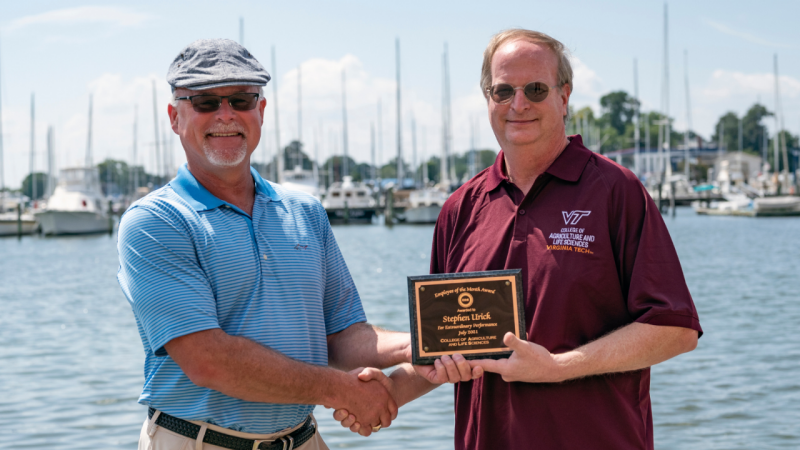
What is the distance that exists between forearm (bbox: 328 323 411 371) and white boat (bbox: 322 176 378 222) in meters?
59.1

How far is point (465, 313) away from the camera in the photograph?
3.38m

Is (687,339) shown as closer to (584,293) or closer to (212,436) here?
(584,293)

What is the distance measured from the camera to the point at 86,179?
184 ft

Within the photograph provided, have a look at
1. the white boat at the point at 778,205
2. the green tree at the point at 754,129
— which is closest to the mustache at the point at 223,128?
the white boat at the point at 778,205

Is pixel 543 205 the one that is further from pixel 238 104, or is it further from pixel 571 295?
pixel 238 104

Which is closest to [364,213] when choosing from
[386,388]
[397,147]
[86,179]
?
[397,147]

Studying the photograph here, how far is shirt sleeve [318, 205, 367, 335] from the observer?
4.05 meters

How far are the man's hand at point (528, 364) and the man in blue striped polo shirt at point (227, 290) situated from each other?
0.81 feet

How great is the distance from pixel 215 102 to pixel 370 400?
1627 millimetres

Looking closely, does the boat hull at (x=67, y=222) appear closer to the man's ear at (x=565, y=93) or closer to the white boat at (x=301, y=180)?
the white boat at (x=301, y=180)

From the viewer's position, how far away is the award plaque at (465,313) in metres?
3.32

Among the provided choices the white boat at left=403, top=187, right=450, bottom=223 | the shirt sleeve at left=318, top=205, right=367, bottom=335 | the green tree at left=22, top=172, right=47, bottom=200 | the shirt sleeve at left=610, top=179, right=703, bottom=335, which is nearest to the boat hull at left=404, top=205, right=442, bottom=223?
Result: the white boat at left=403, top=187, right=450, bottom=223

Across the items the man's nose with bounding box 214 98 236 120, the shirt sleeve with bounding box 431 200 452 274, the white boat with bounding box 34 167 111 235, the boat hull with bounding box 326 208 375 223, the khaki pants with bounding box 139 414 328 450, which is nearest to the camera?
the khaki pants with bounding box 139 414 328 450

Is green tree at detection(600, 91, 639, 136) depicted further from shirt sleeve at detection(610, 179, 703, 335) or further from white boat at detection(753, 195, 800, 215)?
shirt sleeve at detection(610, 179, 703, 335)
